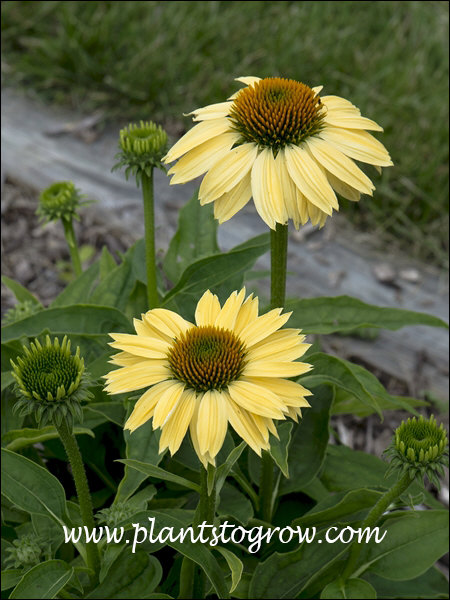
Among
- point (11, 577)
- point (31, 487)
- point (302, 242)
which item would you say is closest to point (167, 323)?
point (31, 487)

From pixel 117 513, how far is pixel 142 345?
374mm

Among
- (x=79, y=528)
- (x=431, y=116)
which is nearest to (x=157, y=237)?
(x=431, y=116)

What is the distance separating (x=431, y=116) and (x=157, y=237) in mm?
1318

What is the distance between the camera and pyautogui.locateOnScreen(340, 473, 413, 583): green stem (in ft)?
4.35

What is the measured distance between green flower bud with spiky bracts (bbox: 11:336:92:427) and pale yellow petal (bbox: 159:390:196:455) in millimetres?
160

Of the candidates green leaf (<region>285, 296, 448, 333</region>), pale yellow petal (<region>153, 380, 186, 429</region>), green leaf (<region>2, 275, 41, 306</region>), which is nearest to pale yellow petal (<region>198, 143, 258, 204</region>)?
pale yellow petal (<region>153, 380, 186, 429</region>)

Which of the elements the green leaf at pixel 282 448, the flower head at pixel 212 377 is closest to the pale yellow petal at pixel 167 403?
the flower head at pixel 212 377

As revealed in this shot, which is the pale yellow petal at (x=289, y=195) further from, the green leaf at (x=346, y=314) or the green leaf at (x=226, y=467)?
the green leaf at (x=346, y=314)

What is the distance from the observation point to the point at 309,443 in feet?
5.84

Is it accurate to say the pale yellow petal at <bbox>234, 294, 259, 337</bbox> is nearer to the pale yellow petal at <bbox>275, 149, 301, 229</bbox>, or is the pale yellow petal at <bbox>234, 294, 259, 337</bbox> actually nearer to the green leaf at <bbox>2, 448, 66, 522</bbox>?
the pale yellow petal at <bbox>275, 149, 301, 229</bbox>

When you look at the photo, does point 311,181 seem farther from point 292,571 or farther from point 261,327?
point 292,571

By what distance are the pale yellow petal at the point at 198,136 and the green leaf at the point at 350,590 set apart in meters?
0.88

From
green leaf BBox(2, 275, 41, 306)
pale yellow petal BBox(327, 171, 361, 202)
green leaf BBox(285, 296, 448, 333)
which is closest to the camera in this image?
pale yellow petal BBox(327, 171, 361, 202)

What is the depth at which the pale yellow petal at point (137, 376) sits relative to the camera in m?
1.16
